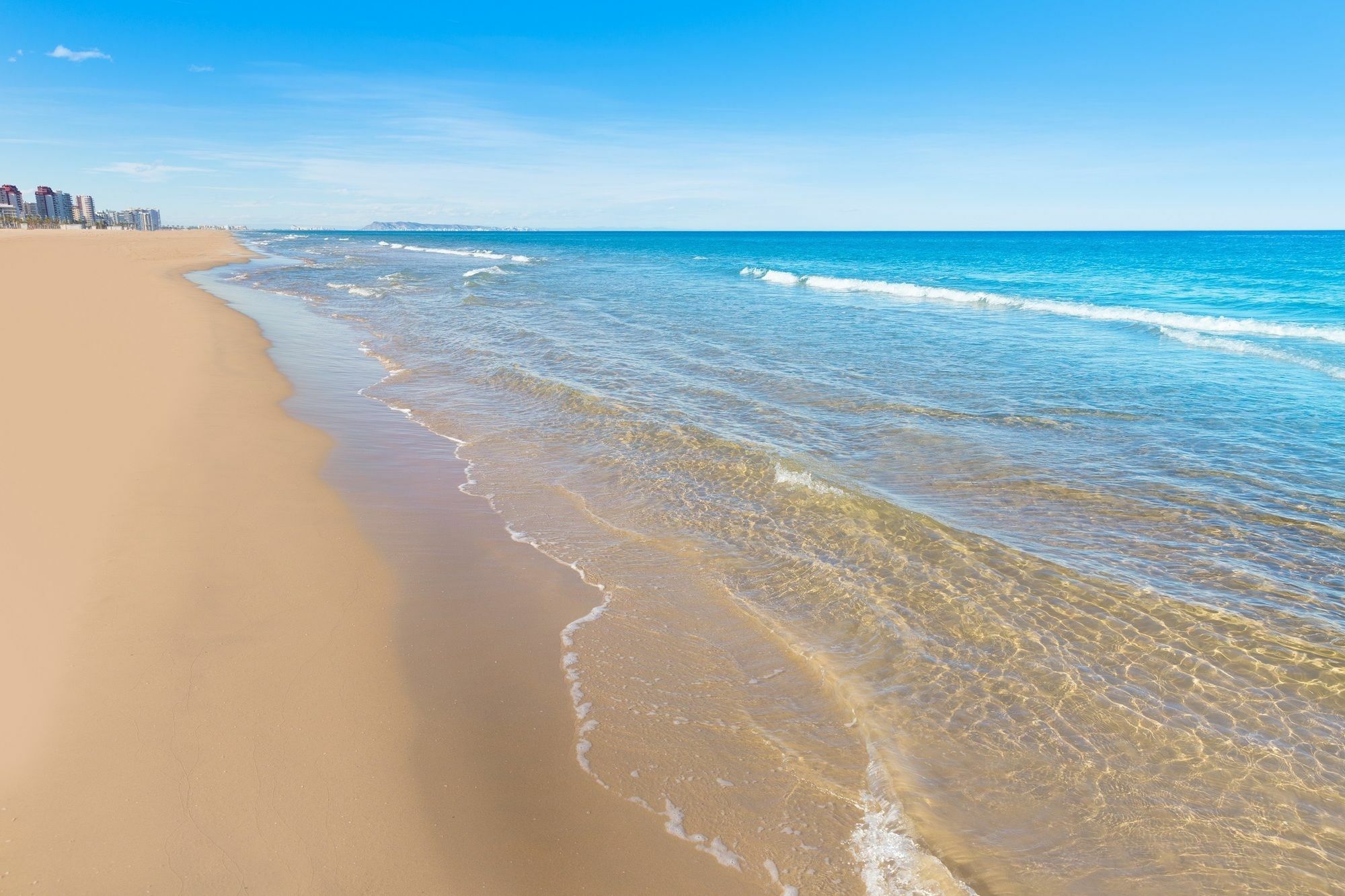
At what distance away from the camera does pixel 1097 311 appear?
93.7 feet

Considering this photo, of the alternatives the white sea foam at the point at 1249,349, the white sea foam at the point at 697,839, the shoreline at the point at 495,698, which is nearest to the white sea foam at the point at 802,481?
the shoreline at the point at 495,698

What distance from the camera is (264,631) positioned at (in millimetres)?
5008

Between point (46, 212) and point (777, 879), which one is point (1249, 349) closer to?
point (777, 879)

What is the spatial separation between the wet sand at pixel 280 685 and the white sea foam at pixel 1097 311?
2668 cm

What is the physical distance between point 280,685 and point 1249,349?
24.1 metres

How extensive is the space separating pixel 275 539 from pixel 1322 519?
412 inches

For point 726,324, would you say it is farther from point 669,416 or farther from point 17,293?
point 17,293

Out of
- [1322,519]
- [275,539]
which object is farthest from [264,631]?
[1322,519]

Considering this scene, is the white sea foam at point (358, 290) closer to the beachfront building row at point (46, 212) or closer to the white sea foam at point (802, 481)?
the white sea foam at point (802, 481)

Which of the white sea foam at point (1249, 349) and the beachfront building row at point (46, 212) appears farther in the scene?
the beachfront building row at point (46, 212)

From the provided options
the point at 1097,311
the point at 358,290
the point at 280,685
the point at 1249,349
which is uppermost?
the point at 358,290

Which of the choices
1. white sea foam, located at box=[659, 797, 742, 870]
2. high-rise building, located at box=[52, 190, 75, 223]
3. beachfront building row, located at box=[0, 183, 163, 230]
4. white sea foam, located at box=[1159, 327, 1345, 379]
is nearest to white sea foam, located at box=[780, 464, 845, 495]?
white sea foam, located at box=[659, 797, 742, 870]

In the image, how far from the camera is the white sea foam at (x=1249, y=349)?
55.5ft

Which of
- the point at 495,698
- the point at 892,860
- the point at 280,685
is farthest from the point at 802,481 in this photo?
the point at 280,685
